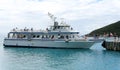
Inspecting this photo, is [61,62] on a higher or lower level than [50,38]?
lower

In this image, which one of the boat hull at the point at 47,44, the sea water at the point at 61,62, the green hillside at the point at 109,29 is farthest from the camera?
the green hillside at the point at 109,29

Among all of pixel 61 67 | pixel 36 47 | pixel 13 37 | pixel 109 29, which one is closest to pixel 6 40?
pixel 13 37

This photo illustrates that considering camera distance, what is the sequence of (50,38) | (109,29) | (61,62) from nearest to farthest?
1. (61,62)
2. (50,38)
3. (109,29)

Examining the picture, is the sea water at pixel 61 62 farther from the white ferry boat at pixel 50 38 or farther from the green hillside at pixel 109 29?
the green hillside at pixel 109 29

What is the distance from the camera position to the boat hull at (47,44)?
72.4 m

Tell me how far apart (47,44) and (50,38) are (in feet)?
6.64

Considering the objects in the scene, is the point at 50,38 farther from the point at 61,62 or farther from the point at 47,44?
the point at 61,62

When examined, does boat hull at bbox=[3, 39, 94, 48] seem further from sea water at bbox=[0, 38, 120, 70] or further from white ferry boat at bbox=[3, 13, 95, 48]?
sea water at bbox=[0, 38, 120, 70]

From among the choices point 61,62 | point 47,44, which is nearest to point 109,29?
point 47,44

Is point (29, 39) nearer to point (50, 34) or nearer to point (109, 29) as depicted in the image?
point (50, 34)

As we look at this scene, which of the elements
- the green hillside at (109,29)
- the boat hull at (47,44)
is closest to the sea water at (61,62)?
the boat hull at (47,44)

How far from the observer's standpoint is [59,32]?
74.4m

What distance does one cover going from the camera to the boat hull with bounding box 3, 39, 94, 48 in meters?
72.4

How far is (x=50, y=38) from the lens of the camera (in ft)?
248
